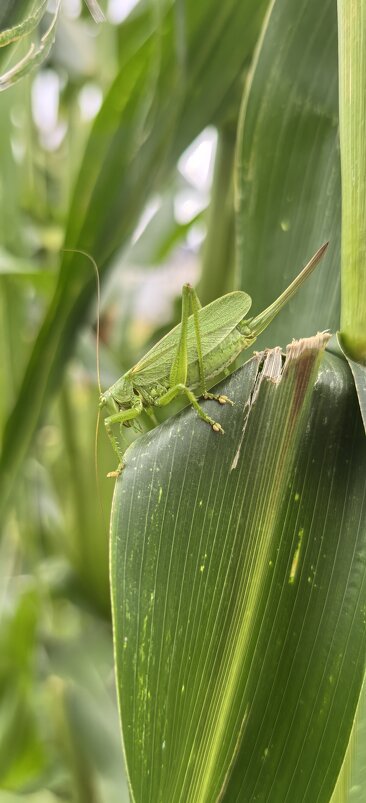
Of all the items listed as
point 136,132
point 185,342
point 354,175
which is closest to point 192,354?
point 185,342

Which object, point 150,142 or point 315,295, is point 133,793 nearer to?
point 315,295

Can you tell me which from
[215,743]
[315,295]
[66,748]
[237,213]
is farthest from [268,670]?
[66,748]

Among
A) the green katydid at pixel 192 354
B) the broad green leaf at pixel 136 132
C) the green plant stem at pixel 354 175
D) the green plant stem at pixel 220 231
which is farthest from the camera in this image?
the green plant stem at pixel 220 231

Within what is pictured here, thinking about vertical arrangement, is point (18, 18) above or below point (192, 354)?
above

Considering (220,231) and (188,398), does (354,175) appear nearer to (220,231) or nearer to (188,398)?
(188,398)

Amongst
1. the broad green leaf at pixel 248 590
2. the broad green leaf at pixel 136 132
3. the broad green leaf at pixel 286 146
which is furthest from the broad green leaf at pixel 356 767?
the broad green leaf at pixel 136 132

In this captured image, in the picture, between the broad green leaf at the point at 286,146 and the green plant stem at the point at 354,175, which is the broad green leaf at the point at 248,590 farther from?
the broad green leaf at the point at 286,146
